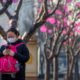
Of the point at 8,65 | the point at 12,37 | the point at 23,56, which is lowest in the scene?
the point at 8,65

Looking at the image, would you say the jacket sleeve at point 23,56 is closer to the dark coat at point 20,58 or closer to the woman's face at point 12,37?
the dark coat at point 20,58

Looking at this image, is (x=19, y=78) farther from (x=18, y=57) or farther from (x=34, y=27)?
(x=34, y=27)

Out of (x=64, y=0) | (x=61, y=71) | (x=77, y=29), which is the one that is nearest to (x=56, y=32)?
(x=64, y=0)

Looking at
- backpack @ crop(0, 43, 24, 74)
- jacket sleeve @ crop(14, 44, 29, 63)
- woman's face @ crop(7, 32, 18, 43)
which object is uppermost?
woman's face @ crop(7, 32, 18, 43)

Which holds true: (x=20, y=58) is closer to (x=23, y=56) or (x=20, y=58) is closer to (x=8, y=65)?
(x=23, y=56)

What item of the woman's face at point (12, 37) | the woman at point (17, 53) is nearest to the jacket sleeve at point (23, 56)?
the woman at point (17, 53)

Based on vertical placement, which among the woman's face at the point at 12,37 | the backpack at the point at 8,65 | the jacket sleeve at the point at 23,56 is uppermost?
the woman's face at the point at 12,37

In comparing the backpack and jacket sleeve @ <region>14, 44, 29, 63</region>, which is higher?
jacket sleeve @ <region>14, 44, 29, 63</region>

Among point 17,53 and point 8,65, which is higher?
point 17,53

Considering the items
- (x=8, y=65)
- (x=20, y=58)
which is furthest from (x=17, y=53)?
(x=8, y=65)

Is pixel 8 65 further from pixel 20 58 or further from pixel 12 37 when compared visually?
pixel 12 37

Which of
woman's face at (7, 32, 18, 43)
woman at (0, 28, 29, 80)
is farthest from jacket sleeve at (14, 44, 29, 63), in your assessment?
woman's face at (7, 32, 18, 43)

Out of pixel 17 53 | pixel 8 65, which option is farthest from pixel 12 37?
pixel 8 65

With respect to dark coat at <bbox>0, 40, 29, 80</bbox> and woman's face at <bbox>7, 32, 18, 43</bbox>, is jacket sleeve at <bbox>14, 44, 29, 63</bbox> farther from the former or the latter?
woman's face at <bbox>7, 32, 18, 43</bbox>
